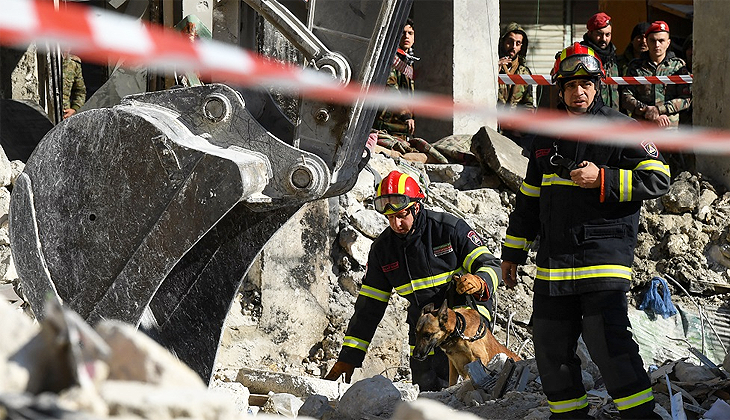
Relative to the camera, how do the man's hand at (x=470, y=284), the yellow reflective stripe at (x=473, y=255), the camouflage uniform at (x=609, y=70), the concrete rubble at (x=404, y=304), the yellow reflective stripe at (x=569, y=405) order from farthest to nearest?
the camouflage uniform at (x=609, y=70) → the yellow reflective stripe at (x=473, y=255) → the man's hand at (x=470, y=284) → the concrete rubble at (x=404, y=304) → the yellow reflective stripe at (x=569, y=405)

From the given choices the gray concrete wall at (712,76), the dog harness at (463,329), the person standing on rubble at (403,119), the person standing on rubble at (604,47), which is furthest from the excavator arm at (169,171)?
the person standing on rubble at (604,47)

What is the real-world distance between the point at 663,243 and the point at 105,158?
5999mm

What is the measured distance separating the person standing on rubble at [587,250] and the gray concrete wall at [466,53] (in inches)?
195

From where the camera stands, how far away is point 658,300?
7820 millimetres

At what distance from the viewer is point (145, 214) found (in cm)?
325

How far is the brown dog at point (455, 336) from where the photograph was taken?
17.9ft

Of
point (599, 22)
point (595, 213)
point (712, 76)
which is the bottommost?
point (595, 213)

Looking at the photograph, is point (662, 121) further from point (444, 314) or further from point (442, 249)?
point (444, 314)

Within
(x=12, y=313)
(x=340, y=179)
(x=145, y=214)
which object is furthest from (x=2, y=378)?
(x=340, y=179)

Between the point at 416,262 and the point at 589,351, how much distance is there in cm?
178

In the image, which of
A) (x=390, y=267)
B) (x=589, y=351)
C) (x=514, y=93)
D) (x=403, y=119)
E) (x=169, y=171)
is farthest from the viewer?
(x=514, y=93)

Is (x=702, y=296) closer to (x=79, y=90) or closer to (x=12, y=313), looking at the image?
(x=79, y=90)

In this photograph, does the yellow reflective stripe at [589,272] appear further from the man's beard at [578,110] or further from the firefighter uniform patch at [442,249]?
the firefighter uniform patch at [442,249]

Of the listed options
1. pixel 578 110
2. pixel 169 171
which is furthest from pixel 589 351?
pixel 169 171
